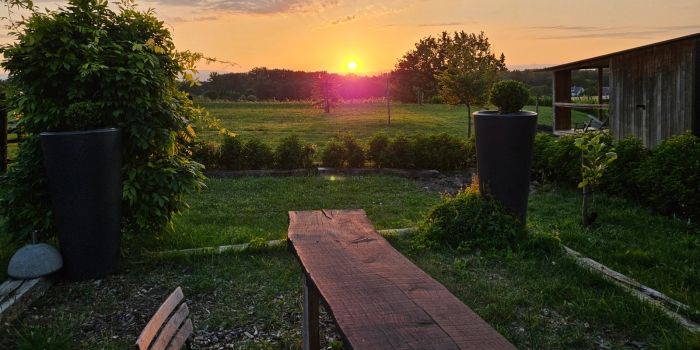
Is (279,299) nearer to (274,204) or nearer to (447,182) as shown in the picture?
(274,204)

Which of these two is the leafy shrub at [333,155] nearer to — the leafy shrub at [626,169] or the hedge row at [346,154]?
the hedge row at [346,154]

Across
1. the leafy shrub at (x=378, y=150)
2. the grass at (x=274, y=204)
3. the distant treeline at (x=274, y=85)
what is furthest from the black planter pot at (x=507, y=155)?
the distant treeline at (x=274, y=85)

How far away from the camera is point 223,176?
11.6 m

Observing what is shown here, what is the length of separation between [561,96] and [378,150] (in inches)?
419

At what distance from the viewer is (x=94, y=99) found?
5.65m

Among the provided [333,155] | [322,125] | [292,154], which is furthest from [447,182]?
[322,125]

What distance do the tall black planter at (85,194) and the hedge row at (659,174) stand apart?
Answer: 269 inches

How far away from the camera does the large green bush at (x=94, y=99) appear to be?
17.9 feet

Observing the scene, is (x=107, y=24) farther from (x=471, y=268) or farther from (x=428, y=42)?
(x=428, y=42)

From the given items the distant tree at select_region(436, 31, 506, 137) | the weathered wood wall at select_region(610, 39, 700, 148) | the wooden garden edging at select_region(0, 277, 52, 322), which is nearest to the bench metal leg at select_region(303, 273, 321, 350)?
the wooden garden edging at select_region(0, 277, 52, 322)

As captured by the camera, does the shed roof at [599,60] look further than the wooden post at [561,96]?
No

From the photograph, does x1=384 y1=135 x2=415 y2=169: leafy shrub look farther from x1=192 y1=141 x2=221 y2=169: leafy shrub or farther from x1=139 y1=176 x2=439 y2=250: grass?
x1=192 y1=141 x2=221 y2=169: leafy shrub

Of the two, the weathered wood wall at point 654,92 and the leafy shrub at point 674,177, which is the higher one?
the weathered wood wall at point 654,92

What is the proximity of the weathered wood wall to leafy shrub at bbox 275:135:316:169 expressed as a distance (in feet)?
22.1
